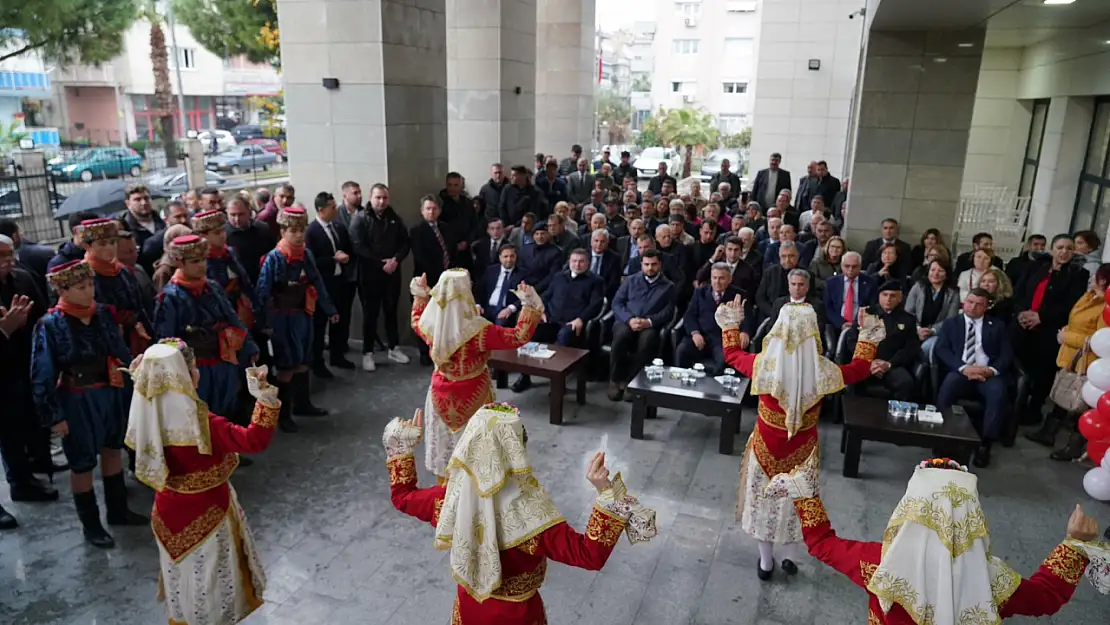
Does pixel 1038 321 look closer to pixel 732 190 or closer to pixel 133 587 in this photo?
pixel 732 190

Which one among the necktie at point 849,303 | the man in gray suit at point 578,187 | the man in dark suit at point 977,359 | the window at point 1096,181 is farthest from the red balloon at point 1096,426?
the man in gray suit at point 578,187

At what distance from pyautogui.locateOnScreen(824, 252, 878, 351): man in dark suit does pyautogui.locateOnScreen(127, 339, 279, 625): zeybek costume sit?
18.5 feet

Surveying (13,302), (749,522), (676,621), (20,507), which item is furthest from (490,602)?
(20,507)

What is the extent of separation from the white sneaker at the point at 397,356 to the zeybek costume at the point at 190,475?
4766 mm

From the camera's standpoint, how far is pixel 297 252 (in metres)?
6.43

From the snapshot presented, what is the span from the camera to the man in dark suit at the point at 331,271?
7.64 m

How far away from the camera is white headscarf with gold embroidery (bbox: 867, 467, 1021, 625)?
2.42m

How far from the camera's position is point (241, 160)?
25500 millimetres

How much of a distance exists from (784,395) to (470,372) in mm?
1996

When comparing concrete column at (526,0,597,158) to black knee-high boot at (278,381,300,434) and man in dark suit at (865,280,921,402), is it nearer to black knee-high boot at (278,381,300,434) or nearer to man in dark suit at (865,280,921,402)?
man in dark suit at (865,280,921,402)

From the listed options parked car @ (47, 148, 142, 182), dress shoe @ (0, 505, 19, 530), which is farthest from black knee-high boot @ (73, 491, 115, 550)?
parked car @ (47, 148, 142, 182)

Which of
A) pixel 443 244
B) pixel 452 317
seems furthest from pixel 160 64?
pixel 452 317

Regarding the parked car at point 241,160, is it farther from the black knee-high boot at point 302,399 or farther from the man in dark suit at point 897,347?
the man in dark suit at point 897,347

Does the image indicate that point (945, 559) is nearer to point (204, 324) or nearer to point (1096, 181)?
point (204, 324)
